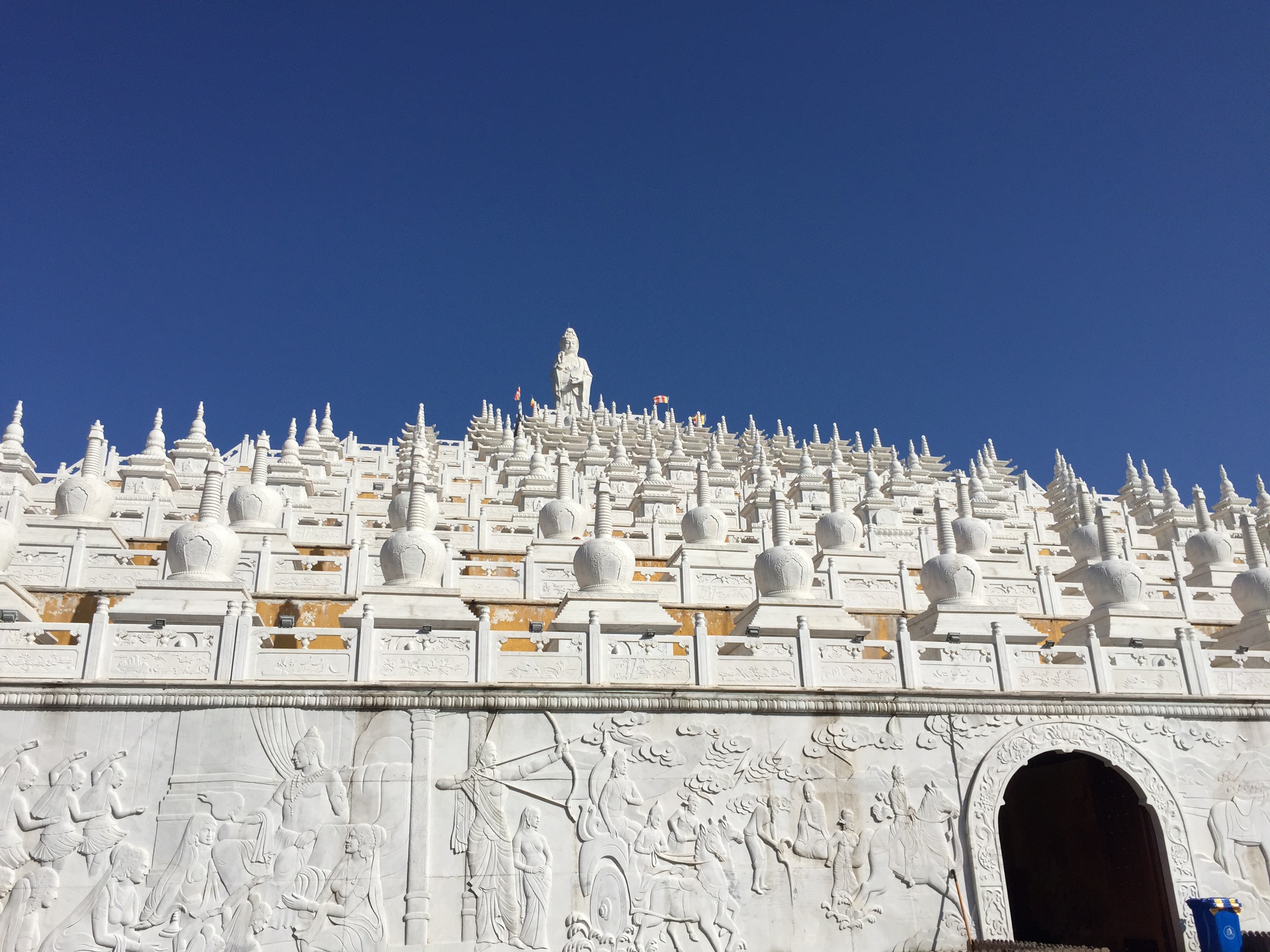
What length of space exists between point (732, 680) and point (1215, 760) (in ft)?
24.5

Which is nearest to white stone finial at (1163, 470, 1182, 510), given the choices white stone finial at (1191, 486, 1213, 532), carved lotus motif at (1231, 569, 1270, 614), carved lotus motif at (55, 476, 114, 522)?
white stone finial at (1191, 486, 1213, 532)

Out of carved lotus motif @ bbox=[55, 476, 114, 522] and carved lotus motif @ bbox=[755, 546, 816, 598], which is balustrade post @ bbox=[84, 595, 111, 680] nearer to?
carved lotus motif @ bbox=[55, 476, 114, 522]

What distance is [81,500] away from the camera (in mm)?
24250

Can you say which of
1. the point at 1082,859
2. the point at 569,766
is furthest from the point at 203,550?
the point at 1082,859

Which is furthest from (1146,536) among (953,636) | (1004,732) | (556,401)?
(556,401)

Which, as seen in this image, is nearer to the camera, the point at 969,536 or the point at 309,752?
the point at 309,752

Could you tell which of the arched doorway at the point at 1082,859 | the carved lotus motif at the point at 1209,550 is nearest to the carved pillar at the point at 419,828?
the arched doorway at the point at 1082,859

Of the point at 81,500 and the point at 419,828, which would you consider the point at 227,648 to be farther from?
the point at 81,500

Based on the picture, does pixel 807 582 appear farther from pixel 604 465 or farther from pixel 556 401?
pixel 556 401

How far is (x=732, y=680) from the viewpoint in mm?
17250

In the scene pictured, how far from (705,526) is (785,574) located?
4267mm

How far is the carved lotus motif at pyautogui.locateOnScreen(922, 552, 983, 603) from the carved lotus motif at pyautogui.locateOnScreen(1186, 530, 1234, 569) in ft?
27.3

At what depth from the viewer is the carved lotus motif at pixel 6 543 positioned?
62.2ft

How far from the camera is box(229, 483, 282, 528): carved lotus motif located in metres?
24.7
